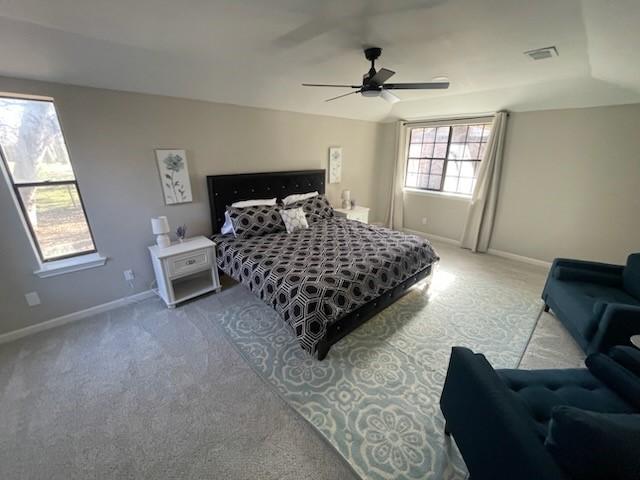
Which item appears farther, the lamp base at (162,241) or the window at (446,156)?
the window at (446,156)

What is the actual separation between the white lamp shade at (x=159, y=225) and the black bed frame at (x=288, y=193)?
0.68 meters

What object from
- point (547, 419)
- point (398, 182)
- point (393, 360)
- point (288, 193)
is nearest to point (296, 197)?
point (288, 193)

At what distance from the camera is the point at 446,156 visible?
4.82 metres

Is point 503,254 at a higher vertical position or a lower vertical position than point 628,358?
lower

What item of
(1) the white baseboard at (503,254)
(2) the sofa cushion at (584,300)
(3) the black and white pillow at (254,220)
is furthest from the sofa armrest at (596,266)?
(3) the black and white pillow at (254,220)

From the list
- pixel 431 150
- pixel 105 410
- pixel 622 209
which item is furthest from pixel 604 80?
pixel 105 410

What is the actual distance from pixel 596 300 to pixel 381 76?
265cm

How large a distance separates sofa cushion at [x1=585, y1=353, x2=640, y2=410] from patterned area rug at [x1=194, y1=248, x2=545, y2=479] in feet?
2.52

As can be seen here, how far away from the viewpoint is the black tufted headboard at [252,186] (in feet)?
11.0

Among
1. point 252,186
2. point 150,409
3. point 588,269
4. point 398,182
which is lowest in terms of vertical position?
point 150,409

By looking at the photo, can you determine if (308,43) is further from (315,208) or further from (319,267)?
(315,208)

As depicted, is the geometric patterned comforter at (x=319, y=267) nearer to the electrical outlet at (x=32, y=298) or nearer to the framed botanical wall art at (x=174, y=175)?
the framed botanical wall art at (x=174, y=175)

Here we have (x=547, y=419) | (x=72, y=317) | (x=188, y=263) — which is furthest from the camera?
(x=188, y=263)

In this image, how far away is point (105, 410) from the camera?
5.72 feet
